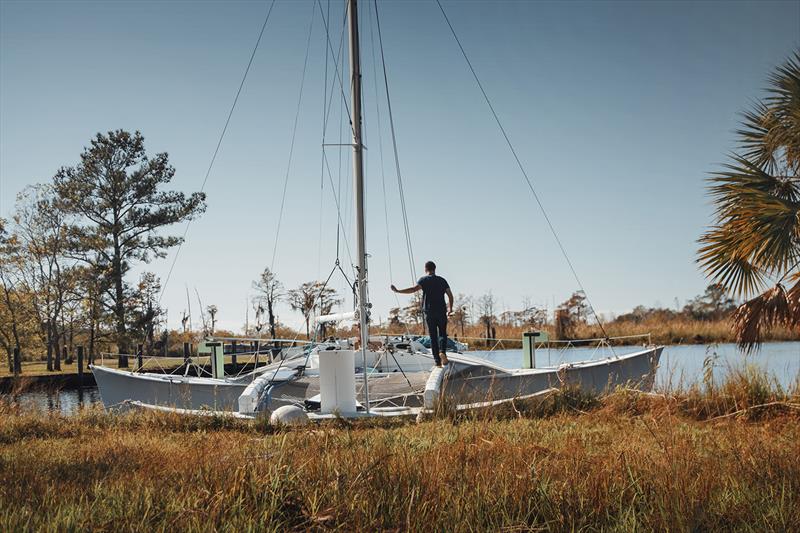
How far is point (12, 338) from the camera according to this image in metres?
34.9

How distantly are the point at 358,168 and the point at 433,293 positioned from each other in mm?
2728

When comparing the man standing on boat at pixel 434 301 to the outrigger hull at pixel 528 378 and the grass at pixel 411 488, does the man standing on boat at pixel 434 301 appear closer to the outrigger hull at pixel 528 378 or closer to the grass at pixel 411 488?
the outrigger hull at pixel 528 378

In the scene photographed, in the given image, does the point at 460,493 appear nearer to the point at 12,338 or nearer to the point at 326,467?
the point at 326,467

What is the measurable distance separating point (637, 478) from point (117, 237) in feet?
119

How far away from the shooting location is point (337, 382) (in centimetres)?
992

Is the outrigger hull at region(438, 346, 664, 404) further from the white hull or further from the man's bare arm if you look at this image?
the man's bare arm

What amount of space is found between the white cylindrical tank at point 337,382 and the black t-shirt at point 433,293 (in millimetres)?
2451

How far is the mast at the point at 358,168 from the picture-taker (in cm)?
1192

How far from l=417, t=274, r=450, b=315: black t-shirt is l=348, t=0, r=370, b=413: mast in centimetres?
107

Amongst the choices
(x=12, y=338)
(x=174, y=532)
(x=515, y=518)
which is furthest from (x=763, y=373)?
(x=12, y=338)

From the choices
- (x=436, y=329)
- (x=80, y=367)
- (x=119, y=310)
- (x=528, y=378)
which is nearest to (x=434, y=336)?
(x=436, y=329)

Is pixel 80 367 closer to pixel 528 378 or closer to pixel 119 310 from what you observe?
pixel 119 310

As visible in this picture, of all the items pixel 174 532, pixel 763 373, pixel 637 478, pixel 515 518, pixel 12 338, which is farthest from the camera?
pixel 12 338

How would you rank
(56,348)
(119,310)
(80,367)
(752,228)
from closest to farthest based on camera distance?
(752,228)
(80,367)
(56,348)
(119,310)
